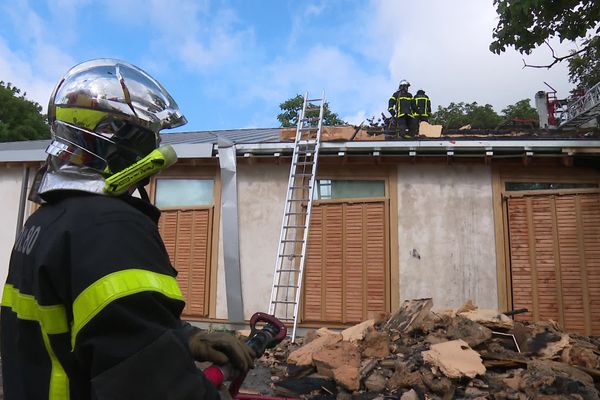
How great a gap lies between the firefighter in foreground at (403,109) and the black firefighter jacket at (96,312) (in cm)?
831

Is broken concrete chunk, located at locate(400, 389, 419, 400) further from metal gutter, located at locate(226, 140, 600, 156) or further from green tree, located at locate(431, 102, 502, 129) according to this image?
green tree, located at locate(431, 102, 502, 129)

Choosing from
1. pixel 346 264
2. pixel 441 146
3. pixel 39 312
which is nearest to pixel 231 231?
pixel 346 264

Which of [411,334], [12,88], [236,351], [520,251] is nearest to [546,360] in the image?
[411,334]

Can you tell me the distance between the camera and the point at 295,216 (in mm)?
7465

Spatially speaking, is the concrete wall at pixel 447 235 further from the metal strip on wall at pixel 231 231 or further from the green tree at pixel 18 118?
the green tree at pixel 18 118

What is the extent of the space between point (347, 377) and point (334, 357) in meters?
0.35

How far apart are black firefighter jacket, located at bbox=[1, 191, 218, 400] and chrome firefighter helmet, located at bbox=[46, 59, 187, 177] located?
14 cm

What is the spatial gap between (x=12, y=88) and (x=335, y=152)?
1226 inches

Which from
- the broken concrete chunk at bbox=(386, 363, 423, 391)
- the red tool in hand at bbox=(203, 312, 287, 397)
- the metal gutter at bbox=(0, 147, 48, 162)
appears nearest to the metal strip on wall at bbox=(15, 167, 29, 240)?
the metal gutter at bbox=(0, 147, 48, 162)

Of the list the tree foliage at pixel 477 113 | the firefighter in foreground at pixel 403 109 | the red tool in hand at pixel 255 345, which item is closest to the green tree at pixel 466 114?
the tree foliage at pixel 477 113

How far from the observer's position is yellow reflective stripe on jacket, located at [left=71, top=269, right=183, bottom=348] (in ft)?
3.10

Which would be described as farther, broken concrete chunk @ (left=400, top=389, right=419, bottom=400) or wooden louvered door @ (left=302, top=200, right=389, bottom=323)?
wooden louvered door @ (left=302, top=200, right=389, bottom=323)

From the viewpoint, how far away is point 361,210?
7324 millimetres

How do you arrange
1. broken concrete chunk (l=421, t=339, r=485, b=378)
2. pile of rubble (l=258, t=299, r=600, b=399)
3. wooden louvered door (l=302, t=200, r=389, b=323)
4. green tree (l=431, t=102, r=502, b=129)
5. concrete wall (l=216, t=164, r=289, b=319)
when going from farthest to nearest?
1. green tree (l=431, t=102, r=502, b=129)
2. concrete wall (l=216, t=164, r=289, b=319)
3. wooden louvered door (l=302, t=200, r=389, b=323)
4. broken concrete chunk (l=421, t=339, r=485, b=378)
5. pile of rubble (l=258, t=299, r=600, b=399)
